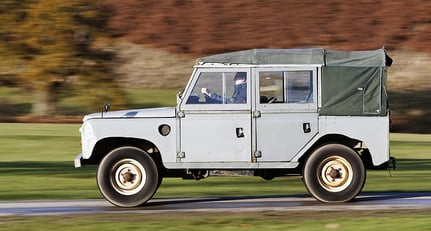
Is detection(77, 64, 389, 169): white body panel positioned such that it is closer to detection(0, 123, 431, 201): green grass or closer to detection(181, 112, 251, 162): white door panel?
detection(181, 112, 251, 162): white door panel

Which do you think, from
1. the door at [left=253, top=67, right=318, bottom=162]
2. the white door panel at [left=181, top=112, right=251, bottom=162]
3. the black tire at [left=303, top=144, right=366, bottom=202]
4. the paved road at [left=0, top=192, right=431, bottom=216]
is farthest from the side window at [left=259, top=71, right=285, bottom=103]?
the paved road at [left=0, top=192, right=431, bottom=216]

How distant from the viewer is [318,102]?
14695 millimetres

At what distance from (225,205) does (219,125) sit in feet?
3.98

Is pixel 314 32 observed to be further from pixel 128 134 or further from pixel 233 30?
pixel 128 134

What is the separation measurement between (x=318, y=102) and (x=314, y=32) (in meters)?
35.9

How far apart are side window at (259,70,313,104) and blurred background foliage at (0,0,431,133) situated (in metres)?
18.6

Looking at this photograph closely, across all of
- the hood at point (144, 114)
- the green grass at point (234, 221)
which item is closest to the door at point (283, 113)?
the green grass at point (234, 221)

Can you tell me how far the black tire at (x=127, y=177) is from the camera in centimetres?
1469

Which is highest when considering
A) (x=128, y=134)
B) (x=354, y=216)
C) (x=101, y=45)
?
(x=101, y=45)

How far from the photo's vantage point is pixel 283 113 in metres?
14.7

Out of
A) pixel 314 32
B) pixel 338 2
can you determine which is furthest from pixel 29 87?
pixel 338 2

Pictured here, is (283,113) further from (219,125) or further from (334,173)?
(334,173)

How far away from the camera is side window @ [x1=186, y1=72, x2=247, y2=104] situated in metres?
14.7

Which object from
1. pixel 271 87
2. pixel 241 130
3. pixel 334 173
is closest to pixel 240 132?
pixel 241 130
